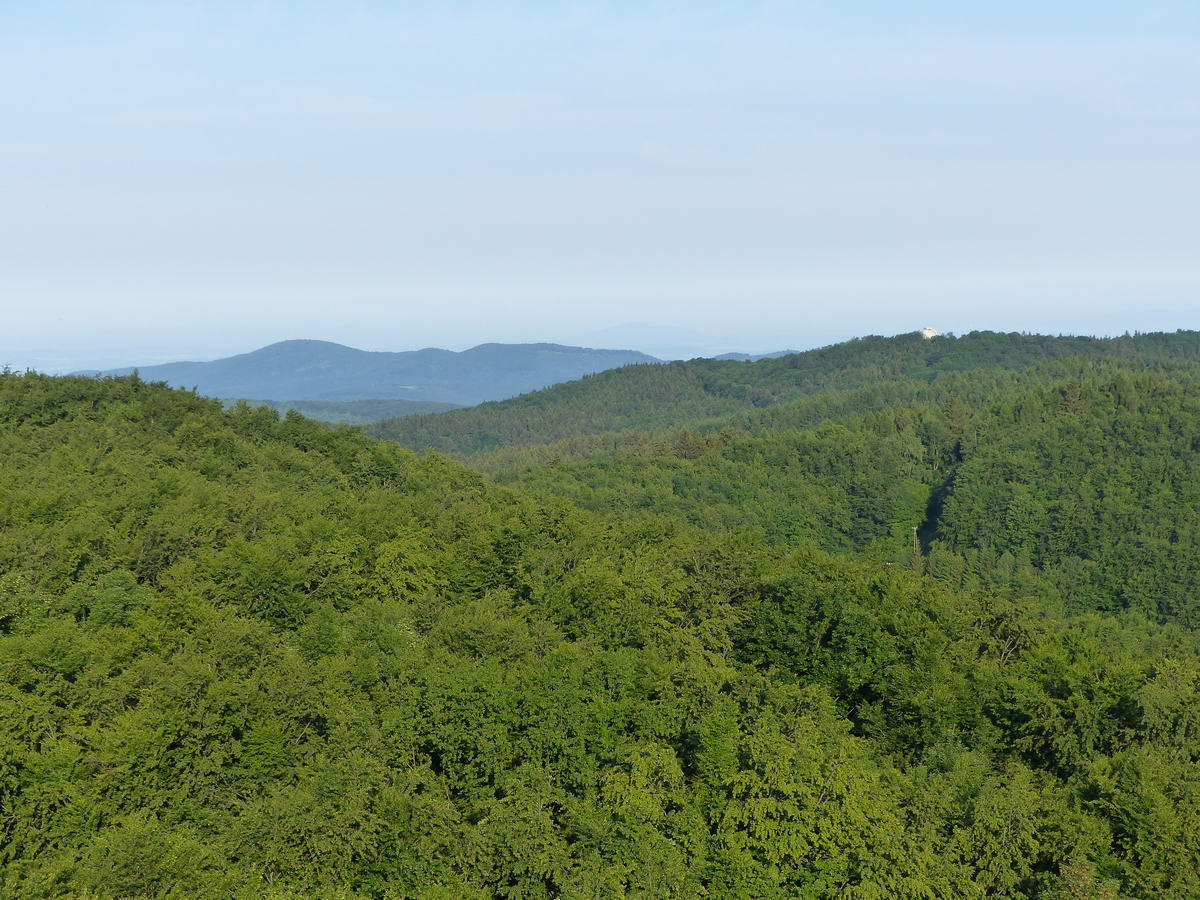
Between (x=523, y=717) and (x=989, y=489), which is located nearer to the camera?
(x=523, y=717)

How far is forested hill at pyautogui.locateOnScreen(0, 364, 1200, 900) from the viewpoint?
1097 inches

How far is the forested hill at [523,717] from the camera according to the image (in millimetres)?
27859

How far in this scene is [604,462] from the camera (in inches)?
6294

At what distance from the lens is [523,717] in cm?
3434

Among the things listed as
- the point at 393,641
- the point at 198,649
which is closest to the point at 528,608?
the point at 393,641

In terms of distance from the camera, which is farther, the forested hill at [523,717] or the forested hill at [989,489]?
the forested hill at [989,489]

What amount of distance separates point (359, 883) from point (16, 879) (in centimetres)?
871

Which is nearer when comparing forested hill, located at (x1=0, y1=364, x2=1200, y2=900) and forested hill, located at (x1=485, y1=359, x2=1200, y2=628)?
forested hill, located at (x1=0, y1=364, x2=1200, y2=900)

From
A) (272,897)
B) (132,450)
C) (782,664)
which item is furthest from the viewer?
(132,450)

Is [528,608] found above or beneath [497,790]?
above

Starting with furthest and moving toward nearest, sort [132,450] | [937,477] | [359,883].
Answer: [937,477] → [132,450] → [359,883]

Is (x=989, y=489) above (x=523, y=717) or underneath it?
underneath

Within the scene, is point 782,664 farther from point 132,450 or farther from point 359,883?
point 132,450

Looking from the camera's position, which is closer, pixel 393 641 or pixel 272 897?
pixel 272 897
